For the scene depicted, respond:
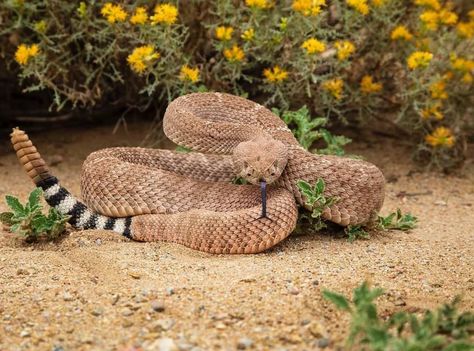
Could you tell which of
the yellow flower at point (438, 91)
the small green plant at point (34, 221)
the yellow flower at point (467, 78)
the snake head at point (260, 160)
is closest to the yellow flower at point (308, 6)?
the yellow flower at point (438, 91)

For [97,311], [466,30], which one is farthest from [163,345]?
[466,30]

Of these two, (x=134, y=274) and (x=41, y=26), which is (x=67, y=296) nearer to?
(x=134, y=274)

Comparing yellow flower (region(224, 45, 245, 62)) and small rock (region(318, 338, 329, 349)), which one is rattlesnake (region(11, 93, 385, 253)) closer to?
yellow flower (region(224, 45, 245, 62))

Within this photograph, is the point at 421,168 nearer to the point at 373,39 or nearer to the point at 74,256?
the point at 373,39

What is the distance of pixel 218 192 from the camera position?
532 centimetres

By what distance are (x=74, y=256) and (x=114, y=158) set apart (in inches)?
44.6

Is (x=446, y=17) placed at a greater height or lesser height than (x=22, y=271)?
greater

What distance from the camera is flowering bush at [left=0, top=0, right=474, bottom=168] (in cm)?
655

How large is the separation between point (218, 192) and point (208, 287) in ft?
4.98

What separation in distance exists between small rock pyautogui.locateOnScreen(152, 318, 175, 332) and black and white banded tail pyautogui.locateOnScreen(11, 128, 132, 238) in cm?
168

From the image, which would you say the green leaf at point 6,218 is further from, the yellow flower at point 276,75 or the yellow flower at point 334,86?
the yellow flower at point 334,86

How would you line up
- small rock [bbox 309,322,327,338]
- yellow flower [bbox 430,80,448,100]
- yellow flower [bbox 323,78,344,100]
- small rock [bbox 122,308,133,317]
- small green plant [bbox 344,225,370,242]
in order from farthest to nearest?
1. yellow flower [bbox 430,80,448,100]
2. yellow flower [bbox 323,78,344,100]
3. small green plant [bbox 344,225,370,242]
4. small rock [bbox 122,308,133,317]
5. small rock [bbox 309,322,327,338]

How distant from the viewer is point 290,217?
15.9 feet

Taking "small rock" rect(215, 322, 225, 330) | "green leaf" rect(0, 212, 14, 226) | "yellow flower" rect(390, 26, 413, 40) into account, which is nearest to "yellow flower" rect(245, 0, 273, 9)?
"yellow flower" rect(390, 26, 413, 40)
